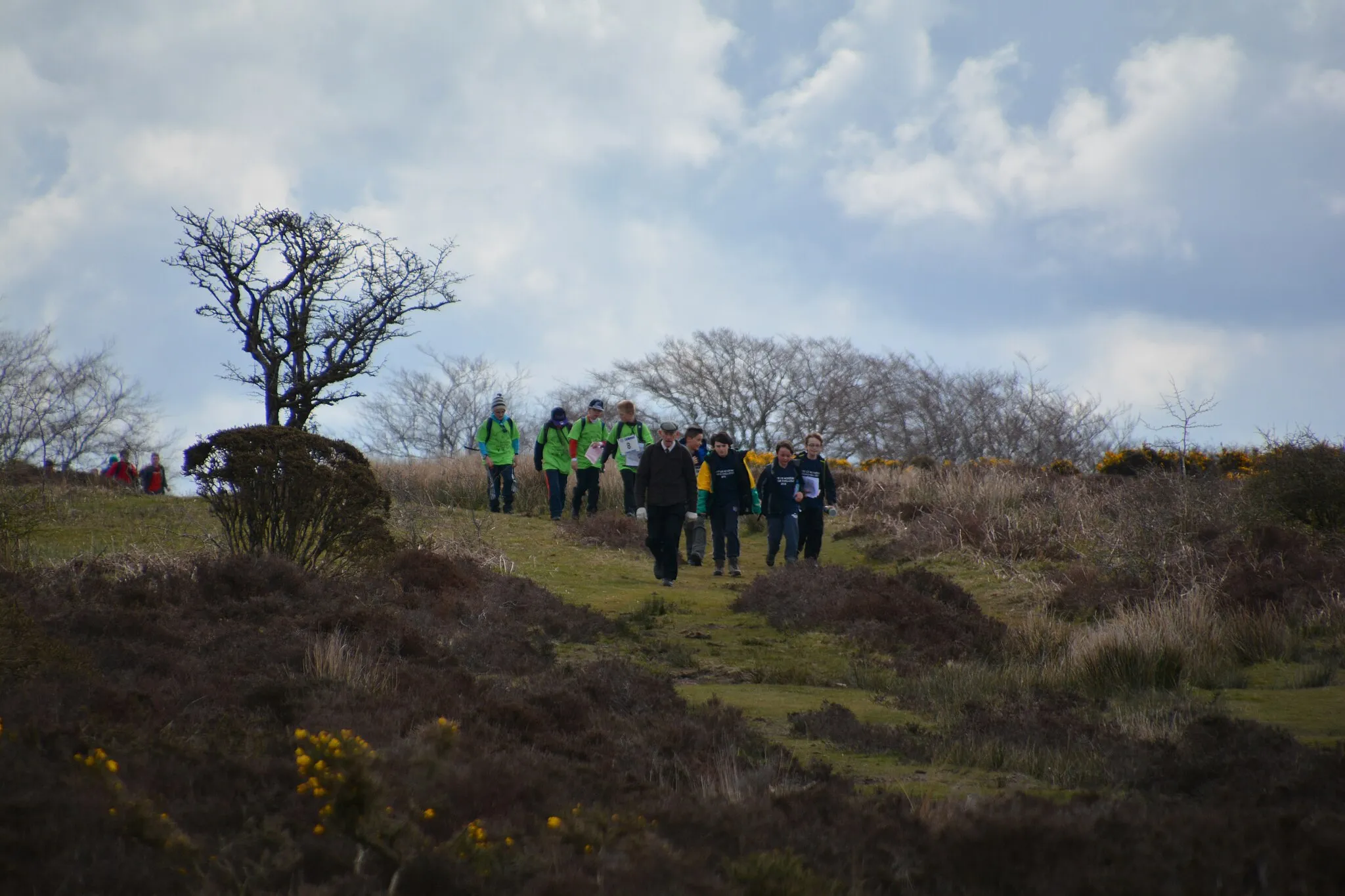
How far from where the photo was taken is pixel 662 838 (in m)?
3.81

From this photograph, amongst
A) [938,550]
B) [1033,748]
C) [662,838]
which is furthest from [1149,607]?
[662,838]

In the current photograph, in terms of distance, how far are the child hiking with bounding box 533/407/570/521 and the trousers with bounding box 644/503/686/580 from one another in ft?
20.0

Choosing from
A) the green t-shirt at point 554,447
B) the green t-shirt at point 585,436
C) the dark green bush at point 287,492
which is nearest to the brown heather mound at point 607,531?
the green t-shirt at point 585,436

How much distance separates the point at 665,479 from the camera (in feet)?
44.7

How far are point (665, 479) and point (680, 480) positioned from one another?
0.62 ft

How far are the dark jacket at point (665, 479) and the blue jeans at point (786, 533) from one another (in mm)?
1833

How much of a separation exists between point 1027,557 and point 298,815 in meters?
12.0

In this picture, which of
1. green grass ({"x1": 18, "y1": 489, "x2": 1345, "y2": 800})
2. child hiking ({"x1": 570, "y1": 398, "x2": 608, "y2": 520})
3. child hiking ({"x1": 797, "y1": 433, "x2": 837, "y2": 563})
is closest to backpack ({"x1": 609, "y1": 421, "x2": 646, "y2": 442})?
child hiking ({"x1": 570, "y1": 398, "x2": 608, "y2": 520})

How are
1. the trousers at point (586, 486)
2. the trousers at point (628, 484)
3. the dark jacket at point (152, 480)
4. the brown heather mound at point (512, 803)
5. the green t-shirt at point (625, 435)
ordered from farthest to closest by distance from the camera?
the dark jacket at point (152, 480), the trousers at point (586, 486), the trousers at point (628, 484), the green t-shirt at point (625, 435), the brown heather mound at point (512, 803)

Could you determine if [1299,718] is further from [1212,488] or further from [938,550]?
[938,550]

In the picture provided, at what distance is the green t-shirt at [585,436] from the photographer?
62.6 ft

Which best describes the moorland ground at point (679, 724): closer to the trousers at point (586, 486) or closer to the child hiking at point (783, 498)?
the child hiking at point (783, 498)

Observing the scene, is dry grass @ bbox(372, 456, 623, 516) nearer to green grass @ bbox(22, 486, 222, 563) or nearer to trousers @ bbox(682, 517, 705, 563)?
green grass @ bbox(22, 486, 222, 563)

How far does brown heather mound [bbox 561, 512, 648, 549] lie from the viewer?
17562 mm
